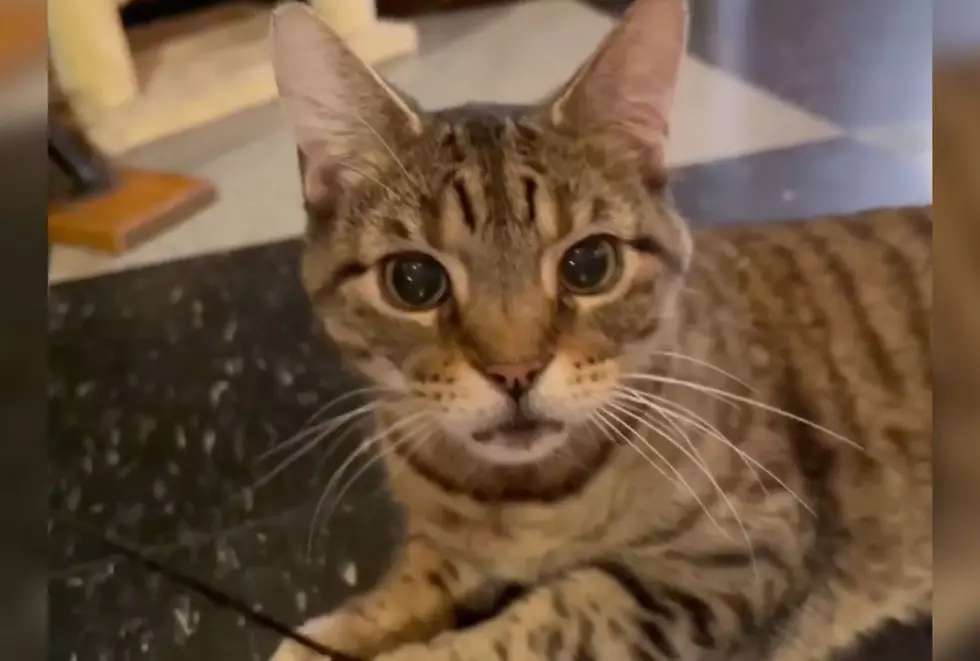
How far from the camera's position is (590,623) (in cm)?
54

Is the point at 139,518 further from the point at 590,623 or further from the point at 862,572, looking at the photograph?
the point at 862,572

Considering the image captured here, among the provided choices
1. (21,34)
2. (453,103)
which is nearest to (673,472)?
(453,103)

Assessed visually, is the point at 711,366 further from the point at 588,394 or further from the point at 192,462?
the point at 192,462

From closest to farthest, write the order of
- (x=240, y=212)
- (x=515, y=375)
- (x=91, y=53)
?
(x=515, y=375) < (x=91, y=53) < (x=240, y=212)

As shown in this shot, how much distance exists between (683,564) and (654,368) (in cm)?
10

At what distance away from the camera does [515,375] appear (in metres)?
0.53

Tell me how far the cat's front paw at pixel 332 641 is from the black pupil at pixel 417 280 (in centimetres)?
19

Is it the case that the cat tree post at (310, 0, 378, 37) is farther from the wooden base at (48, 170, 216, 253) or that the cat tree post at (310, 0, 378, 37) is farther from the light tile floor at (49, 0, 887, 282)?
the wooden base at (48, 170, 216, 253)

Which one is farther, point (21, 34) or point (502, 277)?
point (502, 277)

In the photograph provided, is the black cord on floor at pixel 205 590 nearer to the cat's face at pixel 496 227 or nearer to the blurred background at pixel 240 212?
the blurred background at pixel 240 212

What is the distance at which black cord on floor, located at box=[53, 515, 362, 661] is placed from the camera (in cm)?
60

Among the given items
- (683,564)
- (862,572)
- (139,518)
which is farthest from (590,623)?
(139,518)

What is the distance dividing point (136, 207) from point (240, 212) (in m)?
0.07

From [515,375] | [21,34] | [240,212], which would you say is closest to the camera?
[21,34]
